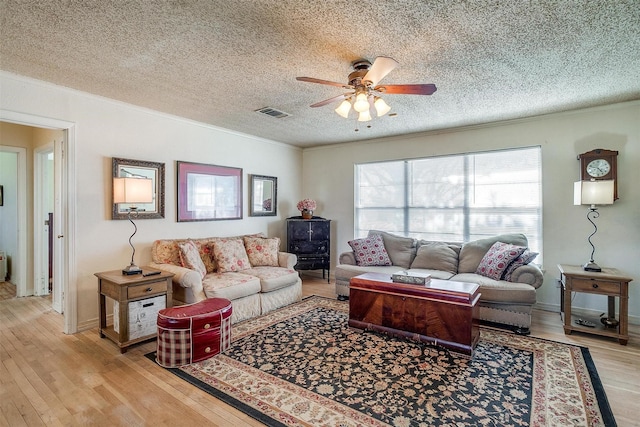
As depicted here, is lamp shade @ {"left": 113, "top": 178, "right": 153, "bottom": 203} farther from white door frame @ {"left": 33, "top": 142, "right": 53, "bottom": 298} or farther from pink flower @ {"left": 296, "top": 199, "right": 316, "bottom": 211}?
pink flower @ {"left": 296, "top": 199, "right": 316, "bottom": 211}

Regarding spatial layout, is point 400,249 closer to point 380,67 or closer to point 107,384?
point 380,67

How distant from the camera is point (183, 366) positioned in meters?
2.55

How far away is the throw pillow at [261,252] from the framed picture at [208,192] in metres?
0.62

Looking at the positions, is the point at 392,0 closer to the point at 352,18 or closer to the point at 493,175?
the point at 352,18

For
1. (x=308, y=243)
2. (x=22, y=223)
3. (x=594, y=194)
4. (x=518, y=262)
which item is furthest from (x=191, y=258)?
(x=594, y=194)

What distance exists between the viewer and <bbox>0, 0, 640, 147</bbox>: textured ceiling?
6.25 ft

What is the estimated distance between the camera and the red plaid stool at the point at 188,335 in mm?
2551

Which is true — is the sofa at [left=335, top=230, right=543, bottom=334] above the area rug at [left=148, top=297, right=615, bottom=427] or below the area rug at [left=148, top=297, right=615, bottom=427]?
above

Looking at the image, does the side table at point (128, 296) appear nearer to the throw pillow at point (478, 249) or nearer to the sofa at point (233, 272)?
the sofa at point (233, 272)

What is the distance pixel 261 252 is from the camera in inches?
177

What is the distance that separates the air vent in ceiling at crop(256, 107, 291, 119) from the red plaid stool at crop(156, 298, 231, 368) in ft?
7.78

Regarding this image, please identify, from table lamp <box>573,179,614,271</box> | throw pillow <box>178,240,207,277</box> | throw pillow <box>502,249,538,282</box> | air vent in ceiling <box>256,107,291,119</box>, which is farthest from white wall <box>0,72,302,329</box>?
table lamp <box>573,179,614,271</box>

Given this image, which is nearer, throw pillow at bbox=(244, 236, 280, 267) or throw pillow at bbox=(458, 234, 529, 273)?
throw pillow at bbox=(458, 234, 529, 273)

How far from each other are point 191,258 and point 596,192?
14.7 ft
